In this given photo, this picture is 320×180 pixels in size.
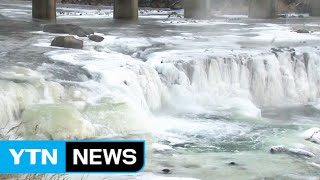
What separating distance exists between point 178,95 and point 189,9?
722 inches

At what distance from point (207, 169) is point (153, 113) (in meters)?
4.85

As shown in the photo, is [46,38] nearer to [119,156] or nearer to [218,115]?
[218,115]

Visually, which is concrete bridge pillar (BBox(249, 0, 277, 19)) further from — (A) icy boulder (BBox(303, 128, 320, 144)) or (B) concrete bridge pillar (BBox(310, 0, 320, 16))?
(A) icy boulder (BBox(303, 128, 320, 144))

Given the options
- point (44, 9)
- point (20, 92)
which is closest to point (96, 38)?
point (20, 92)

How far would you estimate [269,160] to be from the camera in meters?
10.6

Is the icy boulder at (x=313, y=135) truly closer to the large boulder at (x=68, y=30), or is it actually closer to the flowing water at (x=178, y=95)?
the flowing water at (x=178, y=95)

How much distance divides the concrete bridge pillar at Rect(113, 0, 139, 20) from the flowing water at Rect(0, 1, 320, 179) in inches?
258

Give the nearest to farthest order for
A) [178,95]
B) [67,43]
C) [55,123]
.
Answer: [55,123]
[178,95]
[67,43]

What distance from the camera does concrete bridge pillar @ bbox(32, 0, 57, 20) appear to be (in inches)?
1071

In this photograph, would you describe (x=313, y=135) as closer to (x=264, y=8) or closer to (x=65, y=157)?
(x=65, y=157)

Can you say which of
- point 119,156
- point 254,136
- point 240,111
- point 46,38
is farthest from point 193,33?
point 119,156

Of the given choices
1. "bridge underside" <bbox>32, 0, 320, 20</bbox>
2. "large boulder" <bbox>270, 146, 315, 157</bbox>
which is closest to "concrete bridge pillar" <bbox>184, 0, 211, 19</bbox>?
"bridge underside" <bbox>32, 0, 320, 20</bbox>

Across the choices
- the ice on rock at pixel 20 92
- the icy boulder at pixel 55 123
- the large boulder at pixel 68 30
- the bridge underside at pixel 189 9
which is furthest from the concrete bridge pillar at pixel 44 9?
the icy boulder at pixel 55 123

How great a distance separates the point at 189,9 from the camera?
33875 millimetres
